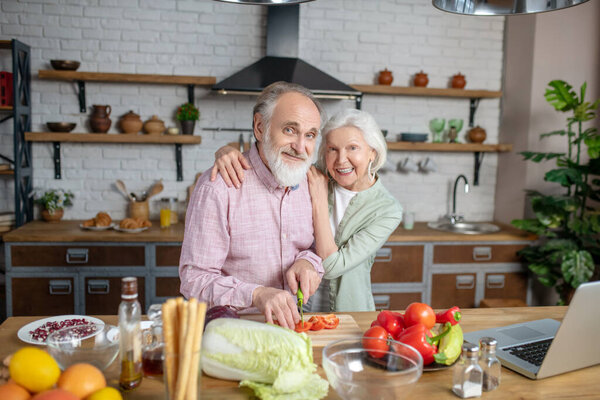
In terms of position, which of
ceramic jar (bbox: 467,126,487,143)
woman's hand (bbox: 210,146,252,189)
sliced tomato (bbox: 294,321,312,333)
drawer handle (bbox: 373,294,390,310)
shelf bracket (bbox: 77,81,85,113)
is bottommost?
drawer handle (bbox: 373,294,390,310)

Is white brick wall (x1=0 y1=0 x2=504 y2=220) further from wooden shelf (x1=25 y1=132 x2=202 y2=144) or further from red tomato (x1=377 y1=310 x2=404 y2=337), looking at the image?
red tomato (x1=377 y1=310 x2=404 y2=337)

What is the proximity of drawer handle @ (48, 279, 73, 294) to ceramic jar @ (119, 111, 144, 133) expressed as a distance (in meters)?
1.21

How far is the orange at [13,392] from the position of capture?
88cm

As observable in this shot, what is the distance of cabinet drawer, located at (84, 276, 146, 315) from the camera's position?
3.28m

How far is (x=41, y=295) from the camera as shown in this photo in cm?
325

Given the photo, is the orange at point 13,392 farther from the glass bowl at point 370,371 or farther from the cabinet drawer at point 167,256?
the cabinet drawer at point 167,256

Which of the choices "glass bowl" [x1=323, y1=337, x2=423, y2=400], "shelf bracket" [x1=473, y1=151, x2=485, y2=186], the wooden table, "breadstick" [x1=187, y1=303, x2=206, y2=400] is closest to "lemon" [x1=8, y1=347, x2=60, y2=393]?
the wooden table

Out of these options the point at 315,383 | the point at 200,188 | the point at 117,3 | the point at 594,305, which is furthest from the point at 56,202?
the point at 594,305

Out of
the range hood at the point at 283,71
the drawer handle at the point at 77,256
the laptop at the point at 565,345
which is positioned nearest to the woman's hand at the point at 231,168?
the laptop at the point at 565,345

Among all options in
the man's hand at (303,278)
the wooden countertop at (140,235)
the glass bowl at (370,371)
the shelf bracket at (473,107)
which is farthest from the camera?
the shelf bracket at (473,107)

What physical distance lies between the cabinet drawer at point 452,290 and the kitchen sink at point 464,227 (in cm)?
38

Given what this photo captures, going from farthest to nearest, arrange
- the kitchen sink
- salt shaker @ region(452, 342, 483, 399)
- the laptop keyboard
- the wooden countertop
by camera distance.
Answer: the kitchen sink
the wooden countertop
the laptop keyboard
salt shaker @ region(452, 342, 483, 399)

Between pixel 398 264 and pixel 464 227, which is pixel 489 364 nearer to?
pixel 398 264

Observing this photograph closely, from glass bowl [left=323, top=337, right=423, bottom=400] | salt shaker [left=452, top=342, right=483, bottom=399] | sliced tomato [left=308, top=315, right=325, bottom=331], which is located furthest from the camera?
sliced tomato [left=308, top=315, right=325, bottom=331]
